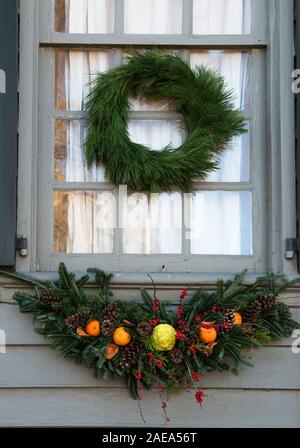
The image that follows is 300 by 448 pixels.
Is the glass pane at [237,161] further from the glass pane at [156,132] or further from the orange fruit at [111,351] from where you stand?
the orange fruit at [111,351]

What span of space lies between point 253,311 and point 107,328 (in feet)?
1.99

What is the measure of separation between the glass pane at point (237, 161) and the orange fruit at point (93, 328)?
2.95 ft

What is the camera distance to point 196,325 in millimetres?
2824

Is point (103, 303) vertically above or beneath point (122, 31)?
beneath

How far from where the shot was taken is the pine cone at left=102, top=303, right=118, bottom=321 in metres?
2.81

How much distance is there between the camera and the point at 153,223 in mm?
3129

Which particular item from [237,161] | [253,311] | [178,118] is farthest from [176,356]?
[178,118]

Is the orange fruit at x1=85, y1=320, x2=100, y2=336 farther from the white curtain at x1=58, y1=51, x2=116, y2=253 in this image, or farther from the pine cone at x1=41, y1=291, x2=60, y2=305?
the white curtain at x1=58, y1=51, x2=116, y2=253

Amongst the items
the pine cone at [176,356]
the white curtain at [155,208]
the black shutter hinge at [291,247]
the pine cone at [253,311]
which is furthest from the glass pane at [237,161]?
the pine cone at [176,356]

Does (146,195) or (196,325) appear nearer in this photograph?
(196,325)

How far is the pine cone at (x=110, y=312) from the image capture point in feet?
9.23
